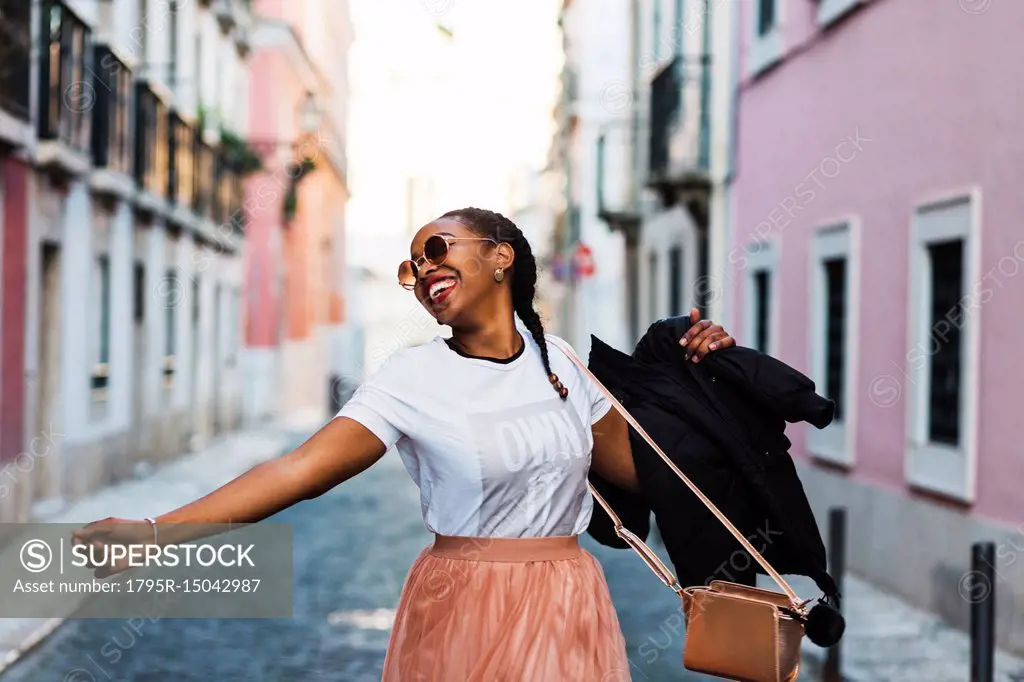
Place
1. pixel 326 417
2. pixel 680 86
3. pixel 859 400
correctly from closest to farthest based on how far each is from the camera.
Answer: pixel 859 400, pixel 680 86, pixel 326 417

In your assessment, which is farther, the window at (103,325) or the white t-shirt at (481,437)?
the window at (103,325)

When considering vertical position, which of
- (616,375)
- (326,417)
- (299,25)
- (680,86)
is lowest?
(326,417)

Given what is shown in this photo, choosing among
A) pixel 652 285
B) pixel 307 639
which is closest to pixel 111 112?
pixel 652 285

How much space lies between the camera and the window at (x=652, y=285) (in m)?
22.3

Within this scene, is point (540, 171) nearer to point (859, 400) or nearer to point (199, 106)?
point (199, 106)

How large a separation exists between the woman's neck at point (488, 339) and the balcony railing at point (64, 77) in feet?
38.9

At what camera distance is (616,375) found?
11.6 ft

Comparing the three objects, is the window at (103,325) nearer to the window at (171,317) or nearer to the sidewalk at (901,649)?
the window at (171,317)

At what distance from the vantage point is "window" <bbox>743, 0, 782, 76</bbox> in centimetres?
1470

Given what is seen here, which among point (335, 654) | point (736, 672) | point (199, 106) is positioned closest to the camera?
point (736, 672)

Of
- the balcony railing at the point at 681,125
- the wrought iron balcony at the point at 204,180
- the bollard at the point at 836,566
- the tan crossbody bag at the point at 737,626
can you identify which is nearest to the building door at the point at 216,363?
the wrought iron balcony at the point at 204,180

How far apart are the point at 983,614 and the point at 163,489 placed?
13.1 metres

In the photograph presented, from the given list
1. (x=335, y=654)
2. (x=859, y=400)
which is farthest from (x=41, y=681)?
(x=859, y=400)

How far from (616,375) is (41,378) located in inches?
510
